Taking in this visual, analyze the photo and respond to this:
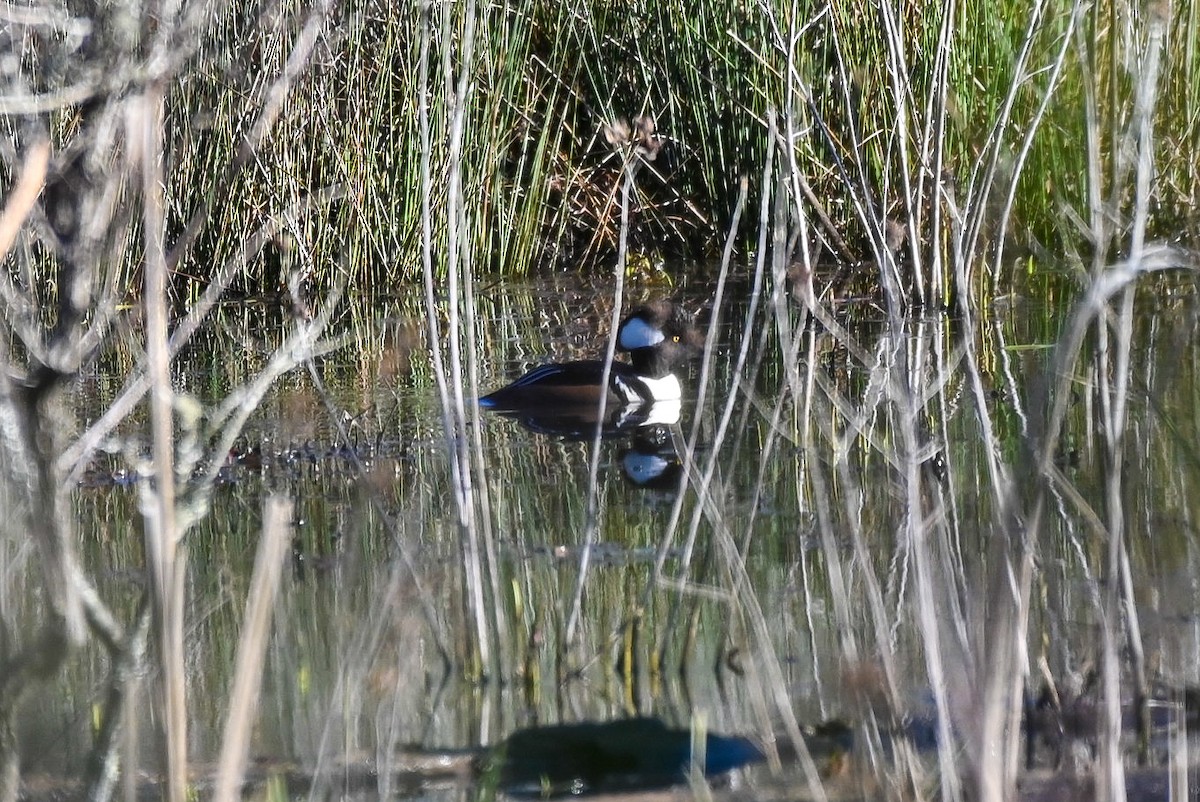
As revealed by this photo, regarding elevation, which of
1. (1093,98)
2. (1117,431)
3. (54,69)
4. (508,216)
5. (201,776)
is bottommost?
(201,776)

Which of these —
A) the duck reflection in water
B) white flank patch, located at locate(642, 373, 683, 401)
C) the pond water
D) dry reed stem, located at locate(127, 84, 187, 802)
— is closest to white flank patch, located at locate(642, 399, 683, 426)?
white flank patch, located at locate(642, 373, 683, 401)

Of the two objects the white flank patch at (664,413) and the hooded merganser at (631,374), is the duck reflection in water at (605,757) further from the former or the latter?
the white flank patch at (664,413)

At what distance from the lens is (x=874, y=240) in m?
3.56

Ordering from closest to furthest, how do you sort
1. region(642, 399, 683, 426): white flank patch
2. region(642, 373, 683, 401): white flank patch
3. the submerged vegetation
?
the submerged vegetation → region(642, 399, 683, 426): white flank patch → region(642, 373, 683, 401): white flank patch

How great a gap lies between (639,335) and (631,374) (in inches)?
13.6

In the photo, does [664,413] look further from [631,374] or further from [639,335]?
[639,335]

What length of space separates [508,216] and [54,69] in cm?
729

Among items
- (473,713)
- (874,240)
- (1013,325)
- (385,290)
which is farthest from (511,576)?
(385,290)

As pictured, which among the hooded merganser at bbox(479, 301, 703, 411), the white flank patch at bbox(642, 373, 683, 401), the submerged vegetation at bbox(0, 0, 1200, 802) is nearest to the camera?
the submerged vegetation at bbox(0, 0, 1200, 802)

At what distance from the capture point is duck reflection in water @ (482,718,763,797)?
2361 millimetres

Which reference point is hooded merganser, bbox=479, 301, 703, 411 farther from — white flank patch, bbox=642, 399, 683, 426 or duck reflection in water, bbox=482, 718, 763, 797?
duck reflection in water, bbox=482, 718, 763, 797

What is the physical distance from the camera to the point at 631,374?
6293mm

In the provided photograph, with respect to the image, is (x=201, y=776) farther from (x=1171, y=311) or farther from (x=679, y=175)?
(x=679, y=175)

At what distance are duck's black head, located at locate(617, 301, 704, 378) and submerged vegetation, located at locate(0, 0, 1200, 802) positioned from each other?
268 millimetres
